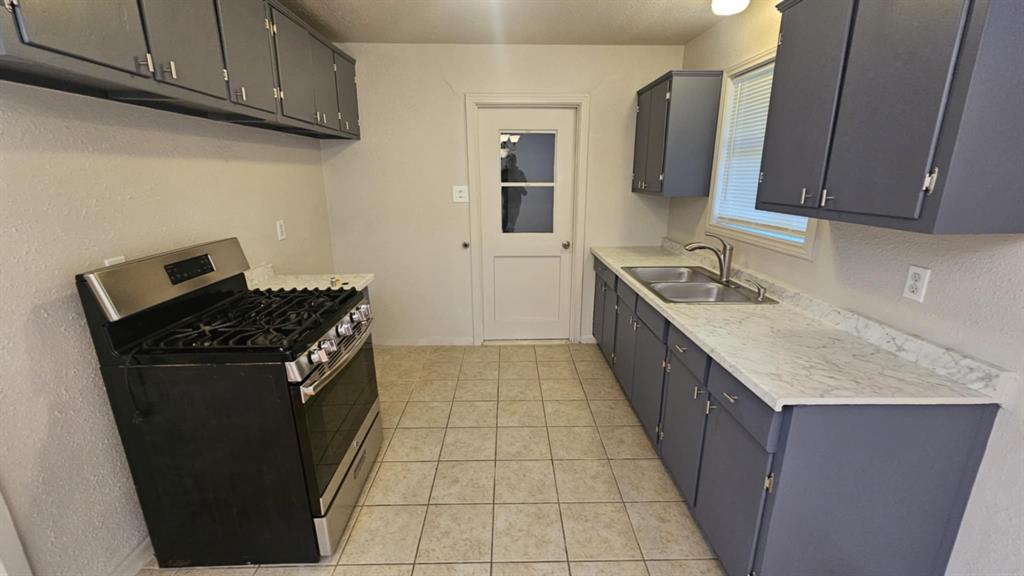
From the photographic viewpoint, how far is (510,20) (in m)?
2.81

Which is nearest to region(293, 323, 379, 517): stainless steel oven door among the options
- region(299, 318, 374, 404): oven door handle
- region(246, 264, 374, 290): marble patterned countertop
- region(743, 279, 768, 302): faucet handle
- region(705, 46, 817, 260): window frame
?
region(299, 318, 374, 404): oven door handle

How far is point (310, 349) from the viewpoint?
1567 millimetres

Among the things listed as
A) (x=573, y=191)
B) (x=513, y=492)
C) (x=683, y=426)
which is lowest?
(x=513, y=492)

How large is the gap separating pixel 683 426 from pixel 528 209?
2.30 meters

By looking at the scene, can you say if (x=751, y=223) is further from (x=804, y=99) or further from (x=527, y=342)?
(x=527, y=342)

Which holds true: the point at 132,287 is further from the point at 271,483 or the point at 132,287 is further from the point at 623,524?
the point at 623,524

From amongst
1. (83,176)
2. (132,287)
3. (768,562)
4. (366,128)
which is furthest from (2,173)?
(768,562)

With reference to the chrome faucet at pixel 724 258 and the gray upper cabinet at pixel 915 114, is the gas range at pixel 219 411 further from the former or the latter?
the chrome faucet at pixel 724 258

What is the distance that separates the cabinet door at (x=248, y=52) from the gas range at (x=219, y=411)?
0.75 meters

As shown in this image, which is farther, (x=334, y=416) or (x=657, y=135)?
(x=657, y=135)

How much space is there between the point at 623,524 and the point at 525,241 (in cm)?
239

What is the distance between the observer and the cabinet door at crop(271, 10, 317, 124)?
2242mm

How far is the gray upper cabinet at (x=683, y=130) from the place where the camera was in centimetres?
275

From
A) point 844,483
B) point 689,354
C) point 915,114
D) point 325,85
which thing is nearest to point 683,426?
point 689,354
